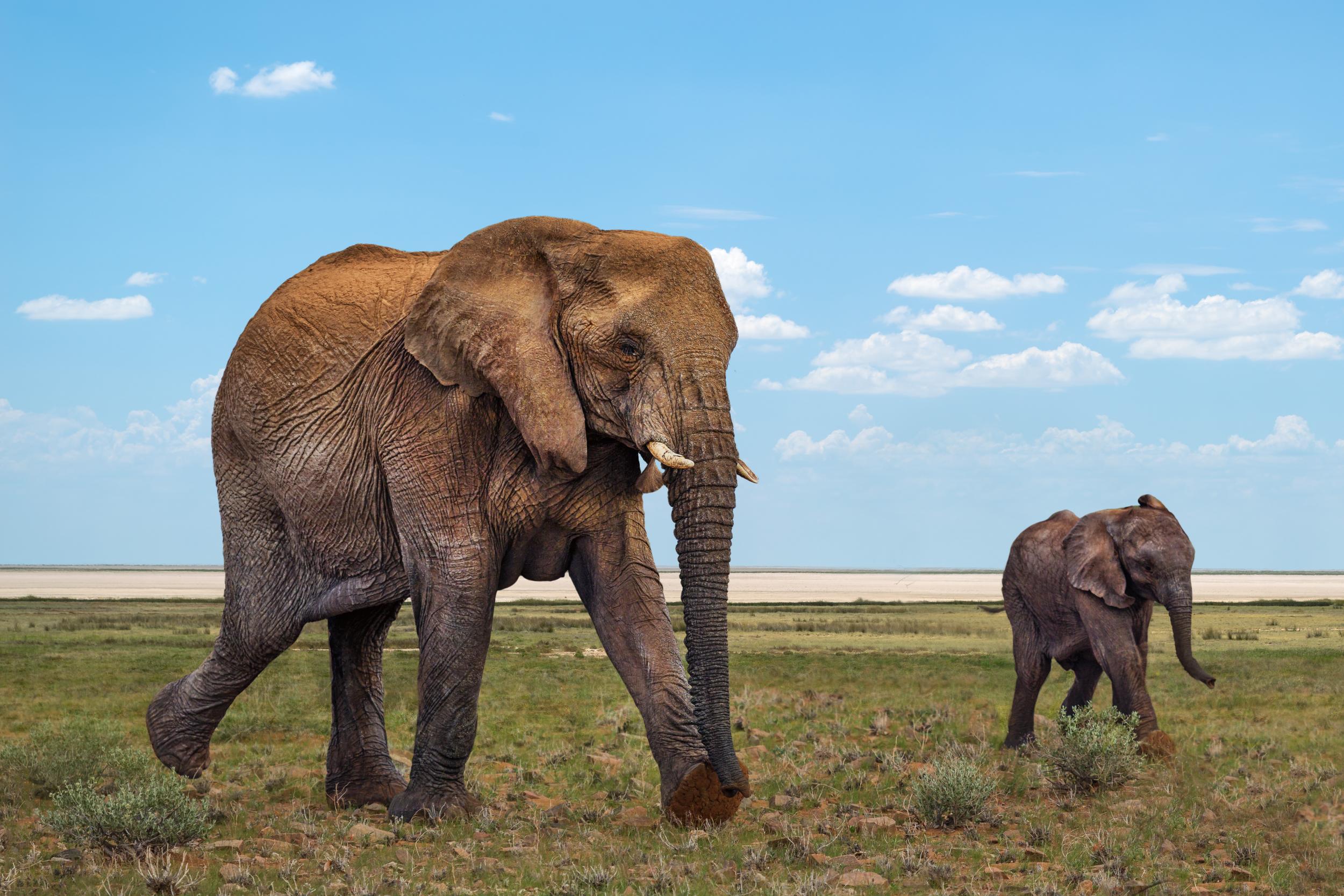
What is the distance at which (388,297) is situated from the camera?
1141 centimetres

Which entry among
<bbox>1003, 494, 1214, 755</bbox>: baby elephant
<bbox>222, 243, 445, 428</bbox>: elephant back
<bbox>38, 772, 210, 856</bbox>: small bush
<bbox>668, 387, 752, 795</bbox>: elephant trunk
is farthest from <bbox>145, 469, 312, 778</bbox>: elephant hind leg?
<bbox>1003, 494, 1214, 755</bbox>: baby elephant

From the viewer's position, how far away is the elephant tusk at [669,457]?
8.82 meters

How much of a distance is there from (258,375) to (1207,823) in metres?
9.32

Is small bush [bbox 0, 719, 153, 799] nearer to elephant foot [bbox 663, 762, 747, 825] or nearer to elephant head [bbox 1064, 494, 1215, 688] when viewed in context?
elephant foot [bbox 663, 762, 747, 825]

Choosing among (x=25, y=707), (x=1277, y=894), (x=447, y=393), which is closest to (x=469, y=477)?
(x=447, y=393)

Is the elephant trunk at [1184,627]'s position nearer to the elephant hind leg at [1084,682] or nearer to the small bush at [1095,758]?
the elephant hind leg at [1084,682]

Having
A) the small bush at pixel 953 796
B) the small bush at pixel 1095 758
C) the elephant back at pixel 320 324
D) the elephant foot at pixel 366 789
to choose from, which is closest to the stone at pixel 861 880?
the small bush at pixel 953 796

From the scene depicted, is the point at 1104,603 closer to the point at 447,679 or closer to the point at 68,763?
the point at 447,679

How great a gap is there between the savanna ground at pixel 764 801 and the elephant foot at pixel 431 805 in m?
0.15

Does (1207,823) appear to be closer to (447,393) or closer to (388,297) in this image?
(447,393)

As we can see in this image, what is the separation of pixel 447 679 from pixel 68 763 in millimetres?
5618

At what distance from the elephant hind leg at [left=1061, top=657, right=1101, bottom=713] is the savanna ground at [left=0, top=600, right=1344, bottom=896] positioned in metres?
0.62

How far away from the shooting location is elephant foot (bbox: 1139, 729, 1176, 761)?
14273 millimetres

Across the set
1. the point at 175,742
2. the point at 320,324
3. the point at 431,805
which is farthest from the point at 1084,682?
the point at 175,742
